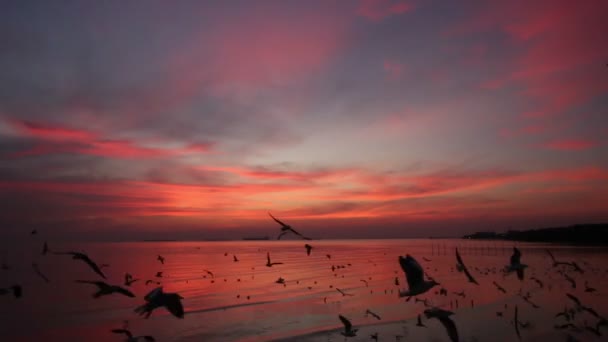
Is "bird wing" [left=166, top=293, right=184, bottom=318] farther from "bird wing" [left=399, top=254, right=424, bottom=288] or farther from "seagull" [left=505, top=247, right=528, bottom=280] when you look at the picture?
"seagull" [left=505, top=247, right=528, bottom=280]

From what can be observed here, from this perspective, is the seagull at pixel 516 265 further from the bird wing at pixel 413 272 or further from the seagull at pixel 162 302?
the seagull at pixel 162 302

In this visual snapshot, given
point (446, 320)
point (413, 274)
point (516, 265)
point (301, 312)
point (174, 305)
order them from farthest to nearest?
point (301, 312), point (516, 265), point (446, 320), point (413, 274), point (174, 305)

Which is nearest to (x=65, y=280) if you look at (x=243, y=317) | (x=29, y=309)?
(x=29, y=309)

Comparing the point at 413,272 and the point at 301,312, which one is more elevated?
the point at 413,272

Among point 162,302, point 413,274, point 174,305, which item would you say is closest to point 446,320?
point 413,274

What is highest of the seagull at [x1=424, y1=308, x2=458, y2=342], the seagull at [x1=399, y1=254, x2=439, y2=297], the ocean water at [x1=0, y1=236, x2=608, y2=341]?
the seagull at [x1=399, y1=254, x2=439, y2=297]

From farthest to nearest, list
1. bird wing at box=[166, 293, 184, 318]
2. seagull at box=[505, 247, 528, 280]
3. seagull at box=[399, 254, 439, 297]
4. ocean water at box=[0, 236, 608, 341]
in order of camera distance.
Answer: ocean water at box=[0, 236, 608, 341] < seagull at box=[505, 247, 528, 280] < seagull at box=[399, 254, 439, 297] < bird wing at box=[166, 293, 184, 318]

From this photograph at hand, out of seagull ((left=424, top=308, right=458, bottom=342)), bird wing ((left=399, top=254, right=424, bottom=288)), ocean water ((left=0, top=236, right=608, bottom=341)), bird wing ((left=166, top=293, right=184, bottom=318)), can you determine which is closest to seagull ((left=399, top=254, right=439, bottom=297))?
bird wing ((left=399, top=254, right=424, bottom=288))

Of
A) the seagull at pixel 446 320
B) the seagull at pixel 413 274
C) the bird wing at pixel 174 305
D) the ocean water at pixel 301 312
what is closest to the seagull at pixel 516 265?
the seagull at pixel 446 320

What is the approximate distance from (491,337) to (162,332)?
672 inches

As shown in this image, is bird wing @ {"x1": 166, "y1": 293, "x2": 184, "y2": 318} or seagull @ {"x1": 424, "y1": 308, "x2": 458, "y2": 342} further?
seagull @ {"x1": 424, "y1": 308, "x2": 458, "y2": 342}

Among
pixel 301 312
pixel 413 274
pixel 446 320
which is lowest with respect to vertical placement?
pixel 301 312

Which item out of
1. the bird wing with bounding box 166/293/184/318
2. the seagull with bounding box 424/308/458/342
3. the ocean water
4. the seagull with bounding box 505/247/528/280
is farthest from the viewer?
the ocean water

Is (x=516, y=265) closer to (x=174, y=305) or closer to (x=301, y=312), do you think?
(x=174, y=305)
